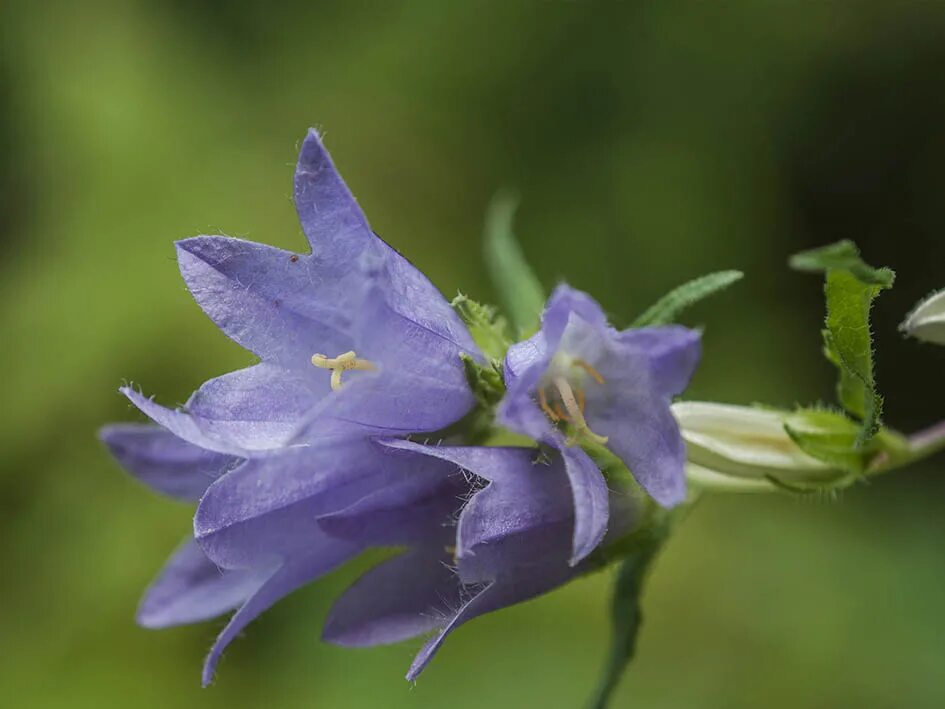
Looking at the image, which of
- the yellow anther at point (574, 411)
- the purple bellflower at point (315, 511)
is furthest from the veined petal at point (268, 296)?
the yellow anther at point (574, 411)

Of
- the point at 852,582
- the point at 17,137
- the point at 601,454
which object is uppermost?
the point at 17,137

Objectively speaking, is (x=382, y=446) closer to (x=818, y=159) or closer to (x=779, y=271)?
(x=779, y=271)

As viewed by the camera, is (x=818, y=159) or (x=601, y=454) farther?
(x=818, y=159)

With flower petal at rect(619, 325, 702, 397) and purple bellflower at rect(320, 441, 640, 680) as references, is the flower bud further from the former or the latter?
flower petal at rect(619, 325, 702, 397)

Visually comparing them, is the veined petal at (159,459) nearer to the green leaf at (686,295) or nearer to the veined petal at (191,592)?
the veined petal at (191,592)

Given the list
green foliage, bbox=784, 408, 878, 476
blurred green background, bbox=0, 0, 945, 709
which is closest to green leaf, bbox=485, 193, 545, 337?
green foliage, bbox=784, 408, 878, 476

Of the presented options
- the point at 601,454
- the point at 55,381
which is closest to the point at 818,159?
the point at 601,454
